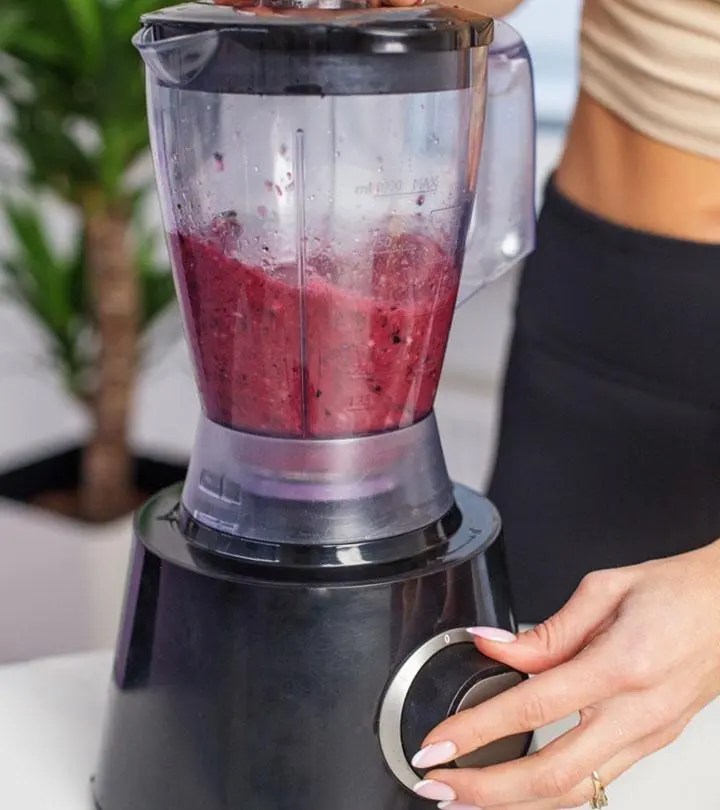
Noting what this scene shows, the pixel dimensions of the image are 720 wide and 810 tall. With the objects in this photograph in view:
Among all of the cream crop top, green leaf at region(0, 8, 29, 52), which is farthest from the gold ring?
green leaf at region(0, 8, 29, 52)

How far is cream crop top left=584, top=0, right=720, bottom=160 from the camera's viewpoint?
0.99 meters

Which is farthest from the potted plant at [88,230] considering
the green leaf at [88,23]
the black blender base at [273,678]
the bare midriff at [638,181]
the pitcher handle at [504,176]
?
the black blender base at [273,678]

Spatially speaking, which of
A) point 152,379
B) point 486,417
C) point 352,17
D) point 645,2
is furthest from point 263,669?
point 152,379

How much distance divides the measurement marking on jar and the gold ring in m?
0.36

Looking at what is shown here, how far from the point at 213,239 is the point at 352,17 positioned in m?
0.16

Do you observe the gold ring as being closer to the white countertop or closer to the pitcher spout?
the white countertop

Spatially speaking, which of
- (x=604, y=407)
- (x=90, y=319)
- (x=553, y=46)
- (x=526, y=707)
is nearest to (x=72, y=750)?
(x=526, y=707)

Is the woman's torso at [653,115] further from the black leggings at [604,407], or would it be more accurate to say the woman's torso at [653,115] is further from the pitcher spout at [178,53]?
the pitcher spout at [178,53]

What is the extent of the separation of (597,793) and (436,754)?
108 mm

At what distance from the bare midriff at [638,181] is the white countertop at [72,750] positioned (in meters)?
0.42

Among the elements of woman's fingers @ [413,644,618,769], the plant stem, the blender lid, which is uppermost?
the blender lid

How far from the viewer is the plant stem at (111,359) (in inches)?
73.4

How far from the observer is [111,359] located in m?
1.95

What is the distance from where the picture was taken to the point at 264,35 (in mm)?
632
